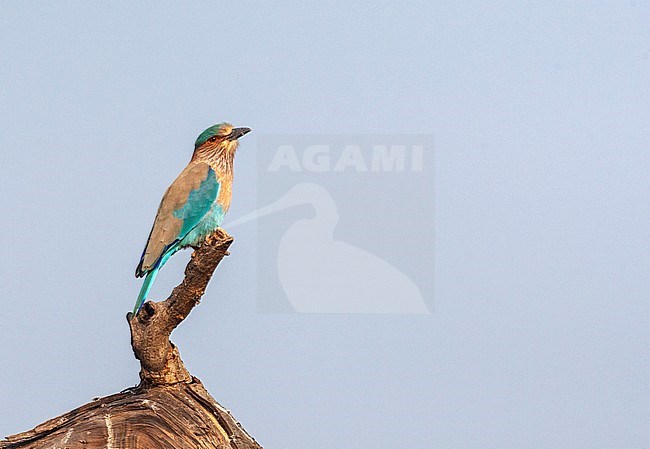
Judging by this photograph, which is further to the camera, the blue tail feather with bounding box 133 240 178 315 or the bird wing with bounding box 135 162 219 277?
the bird wing with bounding box 135 162 219 277

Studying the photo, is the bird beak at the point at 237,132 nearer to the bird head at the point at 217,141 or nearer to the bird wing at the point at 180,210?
the bird head at the point at 217,141

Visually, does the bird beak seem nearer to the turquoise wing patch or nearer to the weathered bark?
the turquoise wing patch

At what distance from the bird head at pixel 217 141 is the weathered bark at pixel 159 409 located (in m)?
0.46

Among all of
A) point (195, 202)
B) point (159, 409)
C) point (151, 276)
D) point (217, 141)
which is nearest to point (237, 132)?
point (217, 141)

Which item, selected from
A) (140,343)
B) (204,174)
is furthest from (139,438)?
(204,174)

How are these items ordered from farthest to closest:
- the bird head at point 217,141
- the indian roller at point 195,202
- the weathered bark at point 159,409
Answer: the bird head at point 217,141
the indian roller at point 195,202
the weathered bark at point 159,409

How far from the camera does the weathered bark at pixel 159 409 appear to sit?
132 inches

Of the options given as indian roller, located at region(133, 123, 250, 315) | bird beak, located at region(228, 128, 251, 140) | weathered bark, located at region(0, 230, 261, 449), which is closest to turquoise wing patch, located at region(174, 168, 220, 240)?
indian roller, located at region(133, 123, 250, 315)

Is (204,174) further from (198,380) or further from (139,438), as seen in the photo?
(139,438)

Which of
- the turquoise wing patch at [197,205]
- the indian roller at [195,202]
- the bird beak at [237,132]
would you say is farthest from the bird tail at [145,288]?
the bird beak at [237,132]

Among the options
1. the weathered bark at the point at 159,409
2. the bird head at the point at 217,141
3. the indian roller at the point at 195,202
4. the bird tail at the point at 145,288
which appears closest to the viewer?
the weathered bark at the point at 159,409

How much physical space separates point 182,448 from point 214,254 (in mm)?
798

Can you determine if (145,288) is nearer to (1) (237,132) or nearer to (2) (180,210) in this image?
(2) (180,210)

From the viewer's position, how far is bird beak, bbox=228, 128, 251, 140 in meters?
3.88
